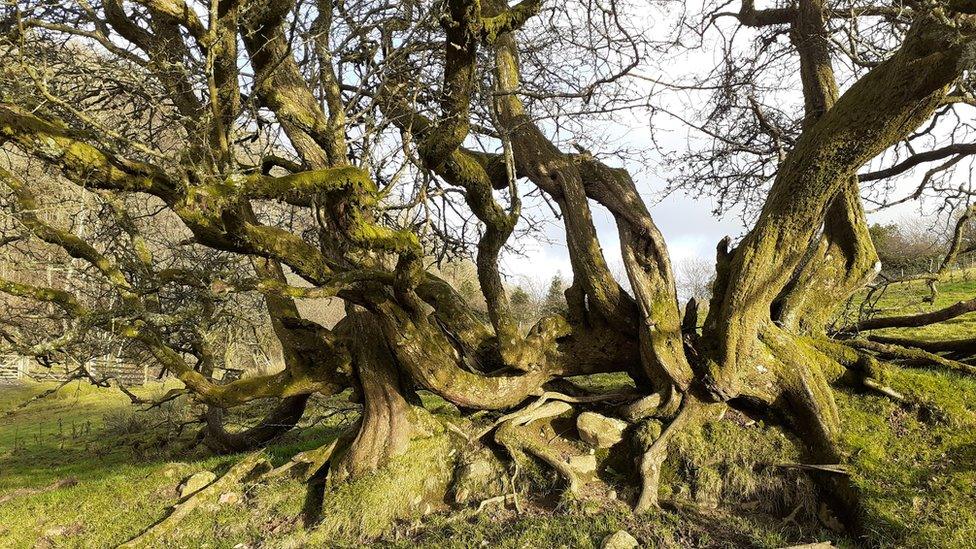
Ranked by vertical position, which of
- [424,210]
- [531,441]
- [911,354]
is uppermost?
[424,210]

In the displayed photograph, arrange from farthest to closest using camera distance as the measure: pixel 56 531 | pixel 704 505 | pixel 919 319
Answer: pixel 919 319
pixel 56 531
pixel 704 505

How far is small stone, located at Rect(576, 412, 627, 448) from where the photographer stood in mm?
5406

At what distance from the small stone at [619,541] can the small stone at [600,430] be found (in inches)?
51.4

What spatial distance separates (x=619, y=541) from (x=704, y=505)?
116 cm

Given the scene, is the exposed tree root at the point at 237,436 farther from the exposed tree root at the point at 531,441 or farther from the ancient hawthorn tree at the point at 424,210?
the exposed tree root at the point at 531,441

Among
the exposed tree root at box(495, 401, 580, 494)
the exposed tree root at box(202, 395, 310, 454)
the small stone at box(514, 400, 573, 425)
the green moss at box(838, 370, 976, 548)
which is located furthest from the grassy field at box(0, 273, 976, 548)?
the exposed tree root at box(202, 395, 310, 454)

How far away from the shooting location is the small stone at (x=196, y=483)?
561cm

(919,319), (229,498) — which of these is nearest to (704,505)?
(919,319)

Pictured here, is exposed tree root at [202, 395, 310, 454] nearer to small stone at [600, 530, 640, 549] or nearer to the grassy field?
the grassy field

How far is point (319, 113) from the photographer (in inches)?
194

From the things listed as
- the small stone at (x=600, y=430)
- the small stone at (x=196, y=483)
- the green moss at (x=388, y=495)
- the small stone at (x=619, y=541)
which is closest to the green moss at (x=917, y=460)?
the small stone at (x=619, y=541)

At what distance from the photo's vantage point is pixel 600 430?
5.42 meters

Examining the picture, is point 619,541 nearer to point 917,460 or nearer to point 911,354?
point 917,460

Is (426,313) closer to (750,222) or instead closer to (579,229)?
(579,229)
